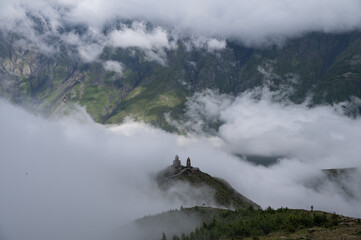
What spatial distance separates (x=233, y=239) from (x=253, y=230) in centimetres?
1353

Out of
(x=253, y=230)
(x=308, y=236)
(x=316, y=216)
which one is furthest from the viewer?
(x=253, y=230)

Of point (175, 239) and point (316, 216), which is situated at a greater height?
point (316, 216)

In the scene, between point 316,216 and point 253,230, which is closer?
point 316,216

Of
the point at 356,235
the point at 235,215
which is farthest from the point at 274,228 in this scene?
the point at 235,215

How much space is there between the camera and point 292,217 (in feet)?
447

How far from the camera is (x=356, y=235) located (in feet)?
272

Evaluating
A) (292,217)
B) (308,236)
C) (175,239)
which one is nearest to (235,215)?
(175,239)

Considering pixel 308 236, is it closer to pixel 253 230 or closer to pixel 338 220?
pixel 338 220

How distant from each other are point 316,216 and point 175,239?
89.3 metres

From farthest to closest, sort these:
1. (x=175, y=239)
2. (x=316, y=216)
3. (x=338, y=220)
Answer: (x=175, y=239), (x=316, y=216), (x=338, y=220)

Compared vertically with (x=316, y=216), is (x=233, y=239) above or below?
below

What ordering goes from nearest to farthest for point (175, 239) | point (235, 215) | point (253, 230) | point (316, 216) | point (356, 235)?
point (356, 235)
point (316, 216)
point (253, 230)
point (175, 239)
point (235, 215)

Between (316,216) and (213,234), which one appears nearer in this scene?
(316,216)

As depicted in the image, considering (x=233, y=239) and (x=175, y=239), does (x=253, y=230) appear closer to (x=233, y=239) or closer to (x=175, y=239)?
(x=233, y=239)
